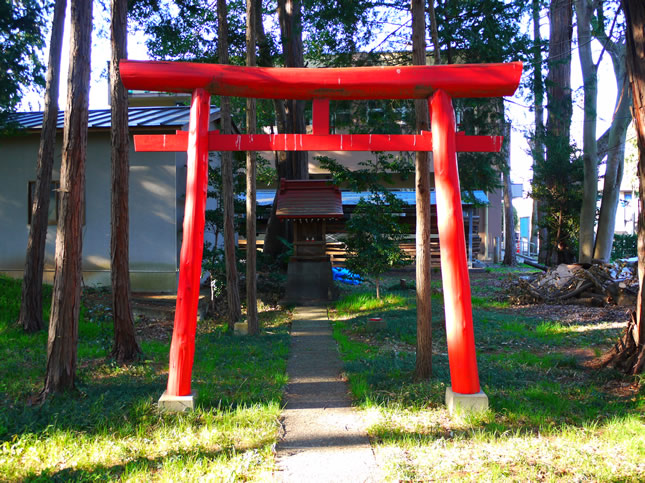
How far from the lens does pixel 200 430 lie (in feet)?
15.1

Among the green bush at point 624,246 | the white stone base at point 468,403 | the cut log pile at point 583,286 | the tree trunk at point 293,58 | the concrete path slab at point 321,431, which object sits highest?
the tree trunk at point 293,58

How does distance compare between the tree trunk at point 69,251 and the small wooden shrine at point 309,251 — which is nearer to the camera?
the tree trunk at point 69,251

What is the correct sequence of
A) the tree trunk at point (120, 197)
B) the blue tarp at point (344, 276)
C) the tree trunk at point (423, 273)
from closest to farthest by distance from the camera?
the tree trunk at point (423, 273), the tree trunk at point (120, 197), the blue tarp at point (344, 276)

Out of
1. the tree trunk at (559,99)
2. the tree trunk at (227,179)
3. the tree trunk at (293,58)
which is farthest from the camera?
the tree trunk at (559,99)

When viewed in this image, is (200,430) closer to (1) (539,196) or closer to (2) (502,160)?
(2) (502,160)

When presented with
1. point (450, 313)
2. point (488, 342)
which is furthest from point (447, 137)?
point (488, 342)

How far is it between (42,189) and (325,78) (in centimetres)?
628

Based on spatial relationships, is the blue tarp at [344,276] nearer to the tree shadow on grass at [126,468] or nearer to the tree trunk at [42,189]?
the tree trunk at [42,189]

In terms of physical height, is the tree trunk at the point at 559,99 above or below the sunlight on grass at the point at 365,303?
above

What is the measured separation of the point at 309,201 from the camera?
1342 centimetres

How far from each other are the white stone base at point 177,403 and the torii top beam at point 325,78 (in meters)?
3.13

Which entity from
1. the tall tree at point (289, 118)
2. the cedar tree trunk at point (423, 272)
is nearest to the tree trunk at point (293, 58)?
the tall tree at point (289, 118)

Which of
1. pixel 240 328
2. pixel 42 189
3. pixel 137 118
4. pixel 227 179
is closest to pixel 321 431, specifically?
pixel 240 328

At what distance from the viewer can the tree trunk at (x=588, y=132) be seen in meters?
14.6
